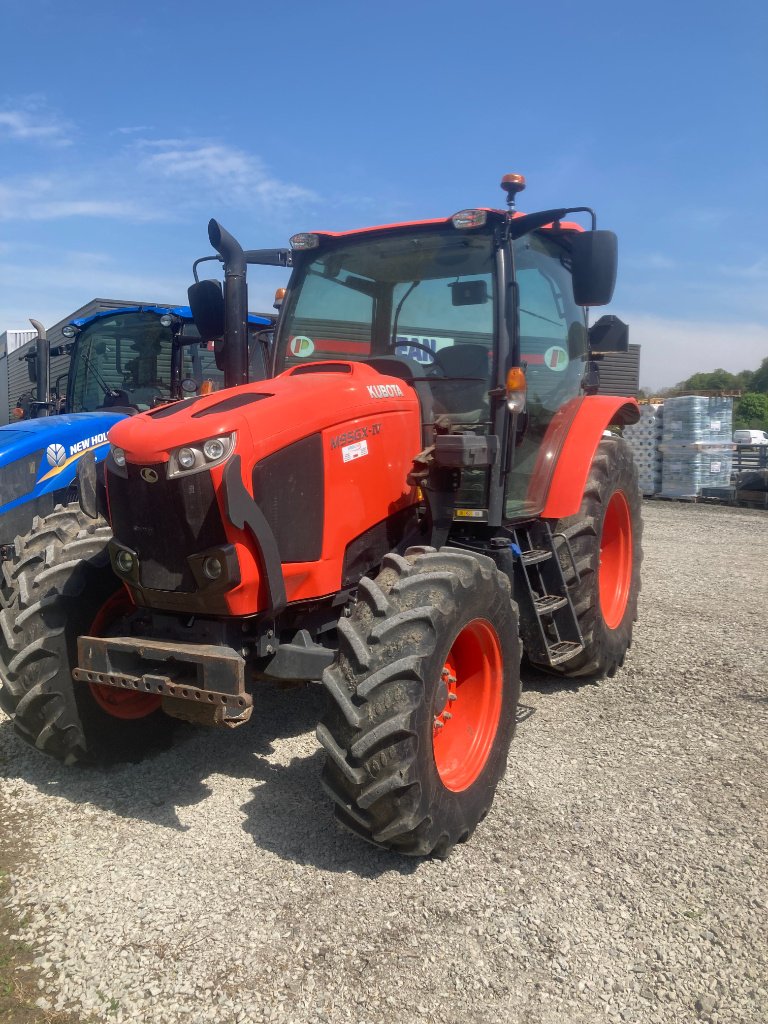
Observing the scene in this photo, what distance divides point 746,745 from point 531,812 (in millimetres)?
1299

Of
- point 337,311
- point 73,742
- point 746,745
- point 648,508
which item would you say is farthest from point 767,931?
point 648,508

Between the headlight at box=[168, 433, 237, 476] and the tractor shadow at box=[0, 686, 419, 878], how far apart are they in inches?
54.0

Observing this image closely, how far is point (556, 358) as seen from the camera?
4.57 metres

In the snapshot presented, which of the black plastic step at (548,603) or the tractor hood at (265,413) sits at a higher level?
the tractor hood at (265,413)

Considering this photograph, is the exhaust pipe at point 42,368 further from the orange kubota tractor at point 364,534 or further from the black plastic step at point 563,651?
the black plastic step at point 563,651

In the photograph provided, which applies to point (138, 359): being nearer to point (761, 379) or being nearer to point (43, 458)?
point (43, 458)

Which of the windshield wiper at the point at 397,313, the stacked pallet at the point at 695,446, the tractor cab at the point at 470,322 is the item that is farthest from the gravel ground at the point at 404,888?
the stacked pallet at the point at 695,446

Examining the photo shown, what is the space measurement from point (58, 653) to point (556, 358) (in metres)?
2.85

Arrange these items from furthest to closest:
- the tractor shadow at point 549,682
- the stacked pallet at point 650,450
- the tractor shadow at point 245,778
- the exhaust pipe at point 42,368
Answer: the stacked pallet at point 650,450 → the exhaust pipe at point 42,368 → the tractor shadow at point 549,682 → the tractor shadow at point 245,778

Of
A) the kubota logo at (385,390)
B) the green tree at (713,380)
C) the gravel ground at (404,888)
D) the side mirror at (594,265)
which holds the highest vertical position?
the green tree at (713,380)

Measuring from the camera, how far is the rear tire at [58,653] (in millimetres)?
3402

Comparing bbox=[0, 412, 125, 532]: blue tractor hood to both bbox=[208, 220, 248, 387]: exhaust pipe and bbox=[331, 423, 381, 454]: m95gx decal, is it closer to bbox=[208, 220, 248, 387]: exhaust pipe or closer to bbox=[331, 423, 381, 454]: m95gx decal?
bbox=[208, 220, 248, 387]: exhaust pipe

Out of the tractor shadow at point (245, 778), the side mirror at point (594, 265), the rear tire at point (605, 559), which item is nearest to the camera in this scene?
the tractor shadow at point (245, 778)

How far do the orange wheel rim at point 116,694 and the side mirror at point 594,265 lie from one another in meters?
2.42
